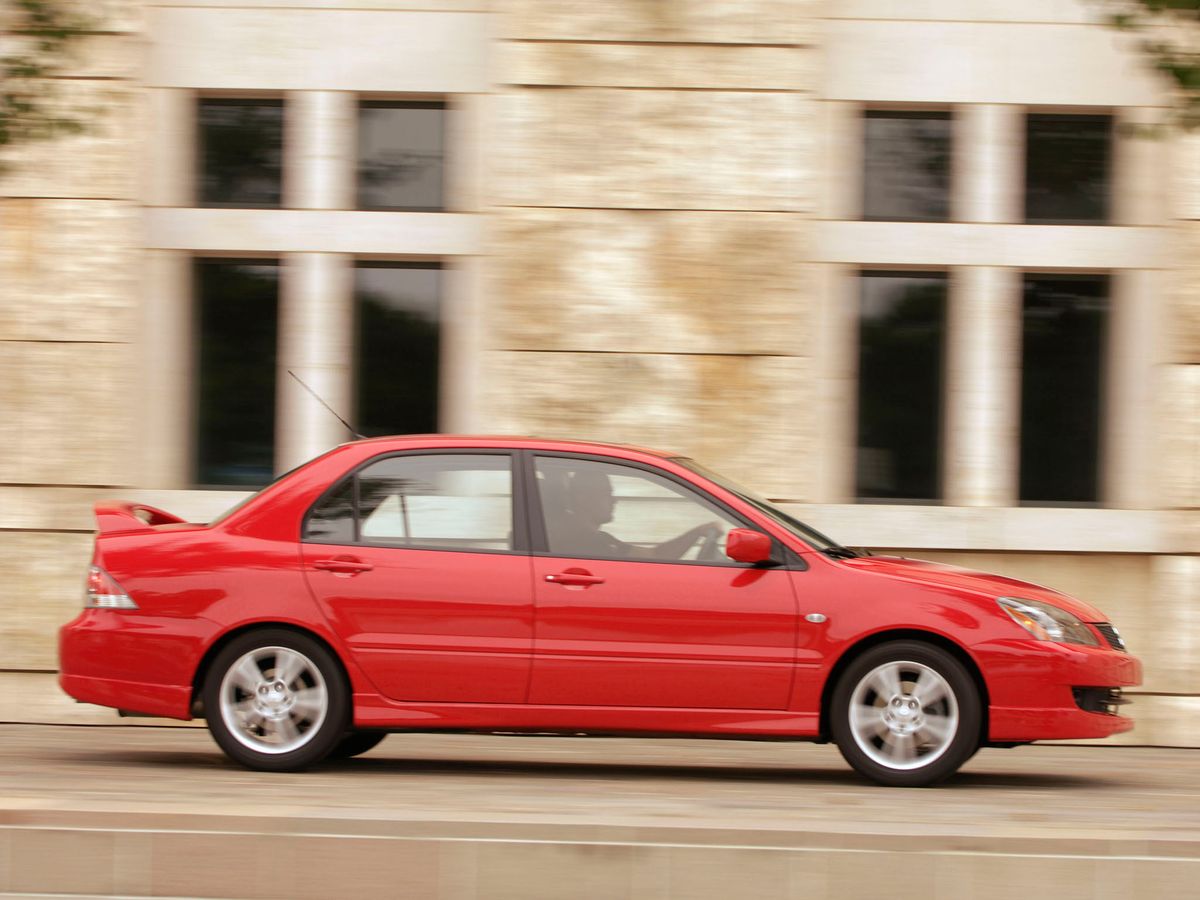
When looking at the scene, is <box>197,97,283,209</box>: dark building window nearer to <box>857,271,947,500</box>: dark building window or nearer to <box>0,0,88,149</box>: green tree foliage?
<box>0,0,88,149</box>: green tree foliage

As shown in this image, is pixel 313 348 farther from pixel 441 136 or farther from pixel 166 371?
→ pixel 441 136

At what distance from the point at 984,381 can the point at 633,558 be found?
5188 mm

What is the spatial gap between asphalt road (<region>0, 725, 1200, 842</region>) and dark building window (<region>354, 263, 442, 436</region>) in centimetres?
279

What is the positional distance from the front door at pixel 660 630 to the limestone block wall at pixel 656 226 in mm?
3929

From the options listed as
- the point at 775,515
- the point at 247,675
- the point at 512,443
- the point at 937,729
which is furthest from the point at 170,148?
the point at 937,729

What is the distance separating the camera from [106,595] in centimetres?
777

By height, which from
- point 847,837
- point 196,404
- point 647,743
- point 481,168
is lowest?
point 647,743

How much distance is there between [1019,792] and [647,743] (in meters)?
3.01

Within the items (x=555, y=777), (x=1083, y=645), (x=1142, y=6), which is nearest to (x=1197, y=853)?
(x=1083, y=645)

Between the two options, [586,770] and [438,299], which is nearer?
[586,770]

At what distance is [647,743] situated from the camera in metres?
10.3

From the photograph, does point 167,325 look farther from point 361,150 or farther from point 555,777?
point 555,777

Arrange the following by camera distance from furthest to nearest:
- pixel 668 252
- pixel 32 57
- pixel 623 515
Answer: pixel 668 252 < pixel 32 57 < pixel 623 515

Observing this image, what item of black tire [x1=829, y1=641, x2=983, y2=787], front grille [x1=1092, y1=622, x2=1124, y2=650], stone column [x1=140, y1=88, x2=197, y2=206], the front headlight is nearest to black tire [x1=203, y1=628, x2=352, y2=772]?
black tire [x1=829, y1=641, x2=983, y2=787]
